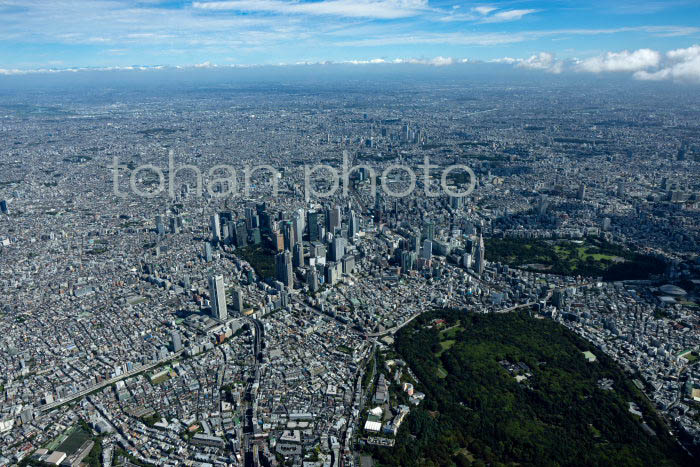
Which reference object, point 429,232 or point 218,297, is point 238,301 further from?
point 429,232

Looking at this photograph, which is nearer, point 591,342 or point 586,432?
point 586,432

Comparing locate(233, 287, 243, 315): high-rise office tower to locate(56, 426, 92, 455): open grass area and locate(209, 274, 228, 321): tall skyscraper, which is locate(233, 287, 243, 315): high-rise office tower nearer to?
locate(209, 274, 228, 321): tall skyscraper

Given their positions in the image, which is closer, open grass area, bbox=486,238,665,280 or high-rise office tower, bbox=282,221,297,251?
open grass area, bbox=486,238,665,280

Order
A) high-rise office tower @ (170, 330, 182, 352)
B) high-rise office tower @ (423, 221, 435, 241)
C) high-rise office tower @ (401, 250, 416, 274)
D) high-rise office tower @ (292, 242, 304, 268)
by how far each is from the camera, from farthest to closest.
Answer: high-rise office tower @ (423, 221, 435, 241), high-rise office tower @ (292, 242, 304, 268), high-rise office tower @ (401, 250, 416, 274), high-rise office tower @ (170, 330, 182, 352)

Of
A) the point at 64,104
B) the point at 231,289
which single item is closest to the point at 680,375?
the point at 231,289

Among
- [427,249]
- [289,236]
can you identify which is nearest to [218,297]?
[289,236]

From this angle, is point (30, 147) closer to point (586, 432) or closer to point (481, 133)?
point (481, 133)

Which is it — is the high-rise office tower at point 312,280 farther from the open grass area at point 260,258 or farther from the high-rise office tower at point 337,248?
the high-rise office tower at point 337,248

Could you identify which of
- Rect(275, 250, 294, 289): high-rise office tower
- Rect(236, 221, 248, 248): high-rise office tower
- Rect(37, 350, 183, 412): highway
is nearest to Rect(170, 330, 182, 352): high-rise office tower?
Rect(37, 350, 183, 412): highway
